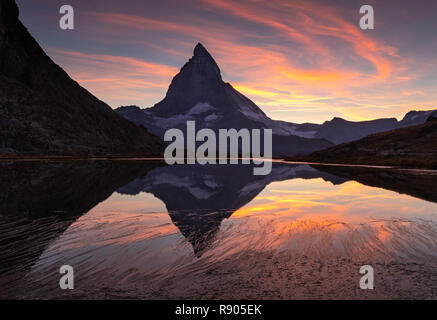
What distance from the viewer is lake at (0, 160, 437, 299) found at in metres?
9.96

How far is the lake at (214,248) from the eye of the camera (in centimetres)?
996

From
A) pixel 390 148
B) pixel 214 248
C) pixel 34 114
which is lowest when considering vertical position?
pixel 214 248

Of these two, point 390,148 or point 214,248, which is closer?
point 214,248

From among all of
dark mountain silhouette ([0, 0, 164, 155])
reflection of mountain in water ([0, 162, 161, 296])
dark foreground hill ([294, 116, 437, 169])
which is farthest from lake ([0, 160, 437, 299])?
dark mountain silhouette ([0, 0, 164, 155])

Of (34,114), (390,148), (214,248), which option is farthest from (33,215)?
(34,114)

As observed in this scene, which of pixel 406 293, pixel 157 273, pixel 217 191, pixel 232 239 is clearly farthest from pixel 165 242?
pixel 217 191

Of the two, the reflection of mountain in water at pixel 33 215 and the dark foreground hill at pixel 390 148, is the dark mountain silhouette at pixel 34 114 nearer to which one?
the dark foreground hill at pixel 390 148

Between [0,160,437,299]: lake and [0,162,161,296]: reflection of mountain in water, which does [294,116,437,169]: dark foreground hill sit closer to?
[0,160,437,299]: lake

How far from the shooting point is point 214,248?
14.5 meters

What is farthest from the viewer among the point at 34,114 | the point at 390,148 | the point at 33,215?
the point at 34,114

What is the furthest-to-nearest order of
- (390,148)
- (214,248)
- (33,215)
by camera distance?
(390,148) < (33,215) < (214,248)

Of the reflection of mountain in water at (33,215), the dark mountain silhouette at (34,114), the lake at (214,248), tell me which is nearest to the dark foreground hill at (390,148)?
the lake at (214,248)

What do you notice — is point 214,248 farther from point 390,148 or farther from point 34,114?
point 34,114

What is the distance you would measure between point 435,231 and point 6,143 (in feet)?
481
